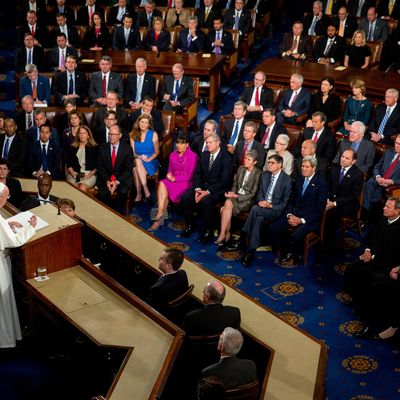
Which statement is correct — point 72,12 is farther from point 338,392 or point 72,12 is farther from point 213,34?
point 338,392

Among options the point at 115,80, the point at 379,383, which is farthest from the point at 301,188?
the point at 115,80

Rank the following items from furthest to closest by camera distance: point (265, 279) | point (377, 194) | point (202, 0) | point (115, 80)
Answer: point (202, 0) → point (115, 80) → point (377, 194) → point (265, 279)

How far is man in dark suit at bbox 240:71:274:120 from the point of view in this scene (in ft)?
29.0

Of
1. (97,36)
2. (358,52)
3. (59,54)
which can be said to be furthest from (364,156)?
(97,36)

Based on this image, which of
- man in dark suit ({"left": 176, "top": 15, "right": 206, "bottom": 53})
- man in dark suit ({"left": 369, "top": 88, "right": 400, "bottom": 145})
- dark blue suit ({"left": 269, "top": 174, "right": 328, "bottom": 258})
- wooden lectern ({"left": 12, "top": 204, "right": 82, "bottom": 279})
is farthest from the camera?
man in dark suit ({"left": 176, "top": 15, "right": 206, "bottom": 53})

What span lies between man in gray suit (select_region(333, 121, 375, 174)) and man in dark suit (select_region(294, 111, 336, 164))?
7.2 inches

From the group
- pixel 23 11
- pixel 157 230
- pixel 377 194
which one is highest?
pixel 23 11

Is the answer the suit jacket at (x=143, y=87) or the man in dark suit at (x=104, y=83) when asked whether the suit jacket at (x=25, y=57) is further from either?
the suit jacket at (x=143, y=87)

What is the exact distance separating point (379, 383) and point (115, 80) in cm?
568

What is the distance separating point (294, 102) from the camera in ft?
28.6

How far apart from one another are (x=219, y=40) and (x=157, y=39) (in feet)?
3.18

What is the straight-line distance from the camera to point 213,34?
10.9 m

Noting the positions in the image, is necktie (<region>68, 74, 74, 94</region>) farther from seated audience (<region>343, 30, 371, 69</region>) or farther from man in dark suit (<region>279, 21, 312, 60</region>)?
seated audience (<region>343, 30, 371, 69</region>)

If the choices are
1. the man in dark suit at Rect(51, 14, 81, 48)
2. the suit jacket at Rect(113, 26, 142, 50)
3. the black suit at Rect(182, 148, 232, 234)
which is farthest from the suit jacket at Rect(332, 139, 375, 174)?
the man in dark suit at Rect(51, 14, 81, 48)
